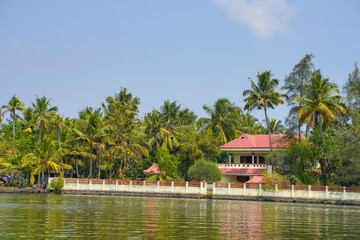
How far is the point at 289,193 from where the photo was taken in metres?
41.6

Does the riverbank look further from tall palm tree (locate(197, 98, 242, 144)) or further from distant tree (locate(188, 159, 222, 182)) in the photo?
tall palm tree (locate(197, 98, 242, 144))

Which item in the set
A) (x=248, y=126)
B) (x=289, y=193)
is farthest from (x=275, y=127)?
(x=289, y=193)

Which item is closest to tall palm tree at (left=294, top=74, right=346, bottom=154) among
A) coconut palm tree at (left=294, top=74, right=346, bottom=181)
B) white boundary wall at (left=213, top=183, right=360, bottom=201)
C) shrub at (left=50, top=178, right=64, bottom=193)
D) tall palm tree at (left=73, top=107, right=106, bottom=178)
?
coconut palm tree at (left=294, top=74, right=346, bottom=181)

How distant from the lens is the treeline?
43250 mm

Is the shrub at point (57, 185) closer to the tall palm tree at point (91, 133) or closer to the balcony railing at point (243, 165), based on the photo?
the tall palm tree at point (91, 133)

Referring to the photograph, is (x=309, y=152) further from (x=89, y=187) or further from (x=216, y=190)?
(x=89, y=187)

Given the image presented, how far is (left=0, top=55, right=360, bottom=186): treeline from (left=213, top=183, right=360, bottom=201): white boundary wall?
1.91 metres

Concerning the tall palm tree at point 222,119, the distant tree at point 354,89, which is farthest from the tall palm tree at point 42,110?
the distant tree at point 354,89

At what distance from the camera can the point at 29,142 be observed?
56.8 m

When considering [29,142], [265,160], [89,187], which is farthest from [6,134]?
[265,160]

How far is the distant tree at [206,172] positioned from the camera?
1852 inches

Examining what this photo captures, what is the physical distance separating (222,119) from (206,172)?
40.5 ft

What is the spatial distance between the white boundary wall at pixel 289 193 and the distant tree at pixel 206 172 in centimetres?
287

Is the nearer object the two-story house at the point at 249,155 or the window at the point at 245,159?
the two-story house at the point at 249,155
